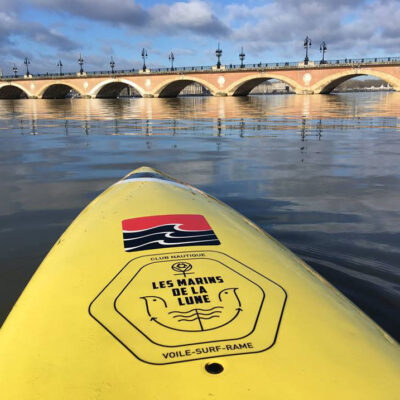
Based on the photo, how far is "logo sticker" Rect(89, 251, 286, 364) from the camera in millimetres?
1535

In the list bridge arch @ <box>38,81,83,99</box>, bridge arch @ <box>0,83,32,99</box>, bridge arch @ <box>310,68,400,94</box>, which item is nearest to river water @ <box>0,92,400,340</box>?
bridge arch @ <box>310,68,400,94</box>

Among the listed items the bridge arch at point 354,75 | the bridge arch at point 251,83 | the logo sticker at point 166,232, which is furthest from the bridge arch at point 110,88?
the logo sticker at point 166,232

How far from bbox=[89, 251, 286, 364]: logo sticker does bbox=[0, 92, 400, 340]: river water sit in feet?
4.77

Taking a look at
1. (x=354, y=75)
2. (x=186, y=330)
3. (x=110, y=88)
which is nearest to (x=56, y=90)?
(x=110, y=88)

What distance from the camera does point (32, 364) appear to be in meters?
1.50

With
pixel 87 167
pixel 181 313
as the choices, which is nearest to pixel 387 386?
pixel 181 313

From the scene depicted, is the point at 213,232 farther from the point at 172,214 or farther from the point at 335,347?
the point at 335,347

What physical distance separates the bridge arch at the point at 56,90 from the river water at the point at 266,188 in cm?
6391

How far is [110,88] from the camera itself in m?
74.7

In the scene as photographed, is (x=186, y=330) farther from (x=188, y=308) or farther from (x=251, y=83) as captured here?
(x=251, y=83)

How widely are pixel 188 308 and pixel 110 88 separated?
7853 centimetres

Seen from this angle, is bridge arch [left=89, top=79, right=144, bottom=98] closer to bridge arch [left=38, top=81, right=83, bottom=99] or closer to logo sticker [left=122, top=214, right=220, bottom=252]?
bridge arch [left=38, top=81, right=83, bottom=99]

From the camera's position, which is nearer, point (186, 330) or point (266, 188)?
point (186, 330)

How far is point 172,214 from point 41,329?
1.50m
